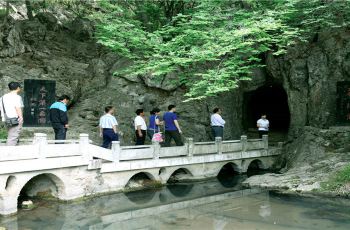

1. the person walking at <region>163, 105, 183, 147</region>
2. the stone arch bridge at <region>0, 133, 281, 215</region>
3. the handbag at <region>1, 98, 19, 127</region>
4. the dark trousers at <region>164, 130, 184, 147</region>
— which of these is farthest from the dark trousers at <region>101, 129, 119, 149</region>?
the handbag at <region>1, 98, 19, 127</region>

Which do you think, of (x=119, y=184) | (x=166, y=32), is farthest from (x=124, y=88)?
(x=119, y=184)

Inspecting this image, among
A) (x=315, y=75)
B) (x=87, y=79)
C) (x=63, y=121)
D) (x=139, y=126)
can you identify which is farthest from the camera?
(x=87, y=79)

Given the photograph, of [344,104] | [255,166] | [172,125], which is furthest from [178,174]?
[344,104]

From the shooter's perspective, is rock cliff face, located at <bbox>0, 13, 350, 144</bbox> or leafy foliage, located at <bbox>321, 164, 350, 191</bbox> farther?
rock cliff face, located at <bbox>0, 13, 350, 144</bbox>

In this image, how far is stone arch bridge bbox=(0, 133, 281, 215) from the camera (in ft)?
36.9

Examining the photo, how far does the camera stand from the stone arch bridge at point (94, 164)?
1125cm

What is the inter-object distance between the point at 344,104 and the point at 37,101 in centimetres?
1452

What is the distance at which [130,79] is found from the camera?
2188cm

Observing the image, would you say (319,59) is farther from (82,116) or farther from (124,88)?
(82,116)

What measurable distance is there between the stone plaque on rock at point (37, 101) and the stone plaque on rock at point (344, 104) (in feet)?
45.2

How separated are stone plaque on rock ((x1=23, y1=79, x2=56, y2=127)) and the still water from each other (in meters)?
4.86

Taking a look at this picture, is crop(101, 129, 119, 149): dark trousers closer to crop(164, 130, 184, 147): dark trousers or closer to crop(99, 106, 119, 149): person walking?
crop(99, 106, 119, 149): person walking

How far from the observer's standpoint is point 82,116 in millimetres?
20359

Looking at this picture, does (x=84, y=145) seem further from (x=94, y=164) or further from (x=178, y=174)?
(x=178, y=174)
